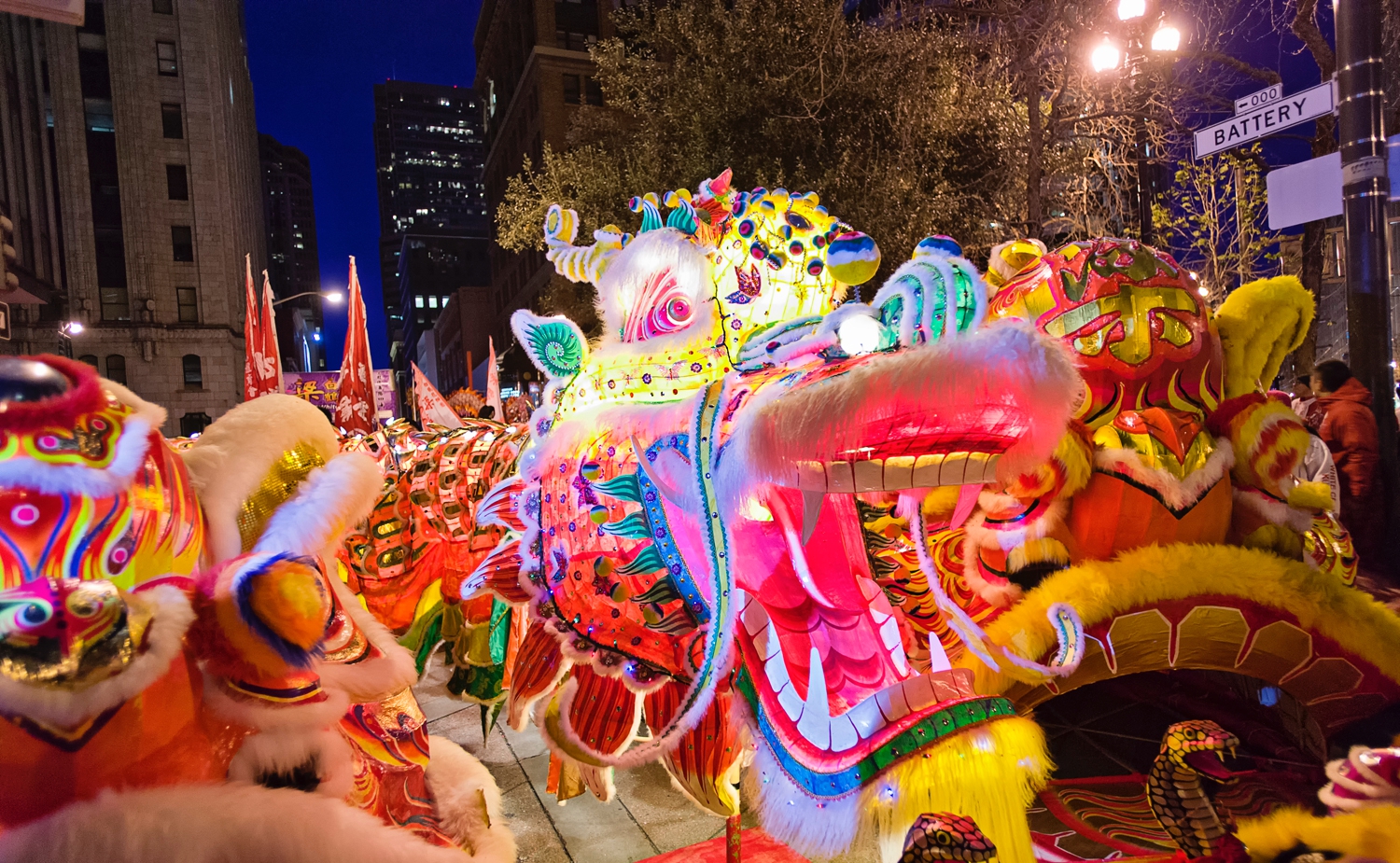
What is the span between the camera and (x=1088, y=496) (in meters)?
2.39

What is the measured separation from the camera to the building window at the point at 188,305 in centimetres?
2884

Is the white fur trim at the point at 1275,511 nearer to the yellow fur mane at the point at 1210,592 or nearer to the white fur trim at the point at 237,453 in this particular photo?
the yellow fur mane at the point at 1210,592

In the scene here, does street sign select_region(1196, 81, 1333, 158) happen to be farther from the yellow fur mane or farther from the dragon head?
the dragon head

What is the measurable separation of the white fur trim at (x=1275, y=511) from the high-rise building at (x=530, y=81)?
22846 millimetres

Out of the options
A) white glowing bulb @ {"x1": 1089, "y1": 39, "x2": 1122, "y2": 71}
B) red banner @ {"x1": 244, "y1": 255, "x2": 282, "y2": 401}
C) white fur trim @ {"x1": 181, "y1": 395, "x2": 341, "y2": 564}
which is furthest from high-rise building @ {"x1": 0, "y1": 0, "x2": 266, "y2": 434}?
white fur trim @ {"x1": 181, "y1": 395, "x2": 341, "y2": 564}

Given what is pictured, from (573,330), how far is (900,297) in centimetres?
129

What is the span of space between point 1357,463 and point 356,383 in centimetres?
623

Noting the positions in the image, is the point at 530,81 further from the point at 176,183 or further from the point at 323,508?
the point at 323,508

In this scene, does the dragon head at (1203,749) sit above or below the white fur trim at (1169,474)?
below

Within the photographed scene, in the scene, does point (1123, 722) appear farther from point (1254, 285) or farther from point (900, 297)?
point (900, 297)

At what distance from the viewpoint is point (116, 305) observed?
2822cm

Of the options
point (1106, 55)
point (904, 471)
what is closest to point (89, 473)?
point (904, 471)

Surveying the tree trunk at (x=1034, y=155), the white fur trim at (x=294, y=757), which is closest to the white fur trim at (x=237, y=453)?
the white fur trim at (x=294, y=757)

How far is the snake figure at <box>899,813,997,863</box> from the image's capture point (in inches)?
48.0
